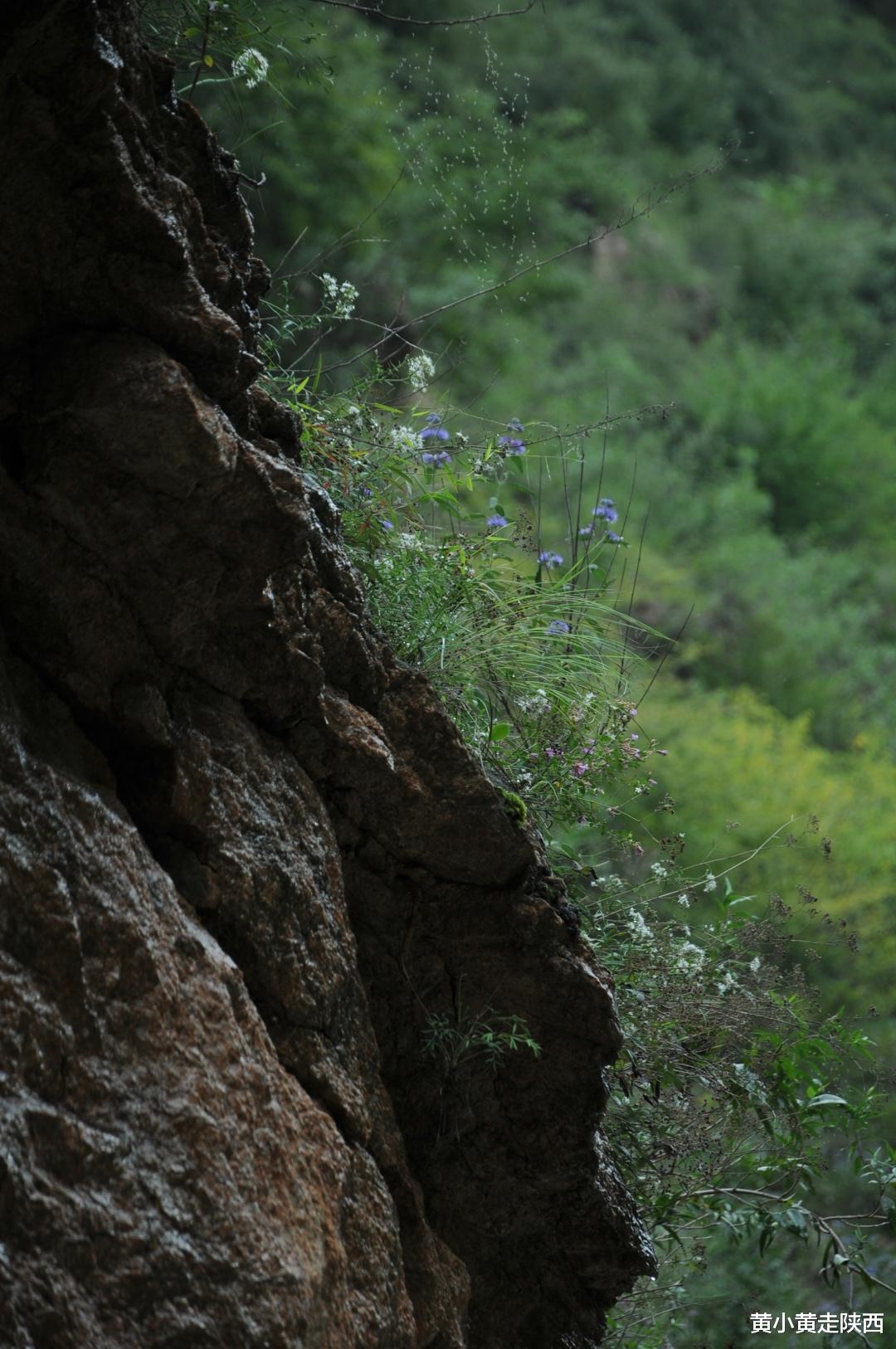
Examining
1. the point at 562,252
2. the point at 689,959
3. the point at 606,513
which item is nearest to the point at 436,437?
the point at 606,513

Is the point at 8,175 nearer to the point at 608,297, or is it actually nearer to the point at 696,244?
the point at 608,297

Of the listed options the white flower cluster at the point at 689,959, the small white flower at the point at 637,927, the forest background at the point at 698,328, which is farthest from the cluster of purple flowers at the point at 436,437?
the white flower cluster at the point at 689,959

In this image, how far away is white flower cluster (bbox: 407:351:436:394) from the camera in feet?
7.23

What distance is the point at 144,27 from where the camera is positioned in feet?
5.55

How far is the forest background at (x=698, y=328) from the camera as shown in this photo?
4527mm

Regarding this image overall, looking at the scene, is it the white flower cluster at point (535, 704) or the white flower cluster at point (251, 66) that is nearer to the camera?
the white flower cluster at point (251, 66)

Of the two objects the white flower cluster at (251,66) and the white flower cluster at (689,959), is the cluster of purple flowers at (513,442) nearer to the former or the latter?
the white flower cluster at (251,66)

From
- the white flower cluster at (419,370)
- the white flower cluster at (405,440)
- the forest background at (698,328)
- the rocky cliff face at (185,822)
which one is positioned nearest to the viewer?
the rocky cliff face at (185,822)

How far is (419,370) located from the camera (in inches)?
87.4

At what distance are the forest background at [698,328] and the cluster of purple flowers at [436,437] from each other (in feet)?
0.12

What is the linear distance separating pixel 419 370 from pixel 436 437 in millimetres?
139

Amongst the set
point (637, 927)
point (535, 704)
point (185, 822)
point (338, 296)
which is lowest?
point (185, 822)

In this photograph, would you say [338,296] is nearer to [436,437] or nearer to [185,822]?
[436,437]

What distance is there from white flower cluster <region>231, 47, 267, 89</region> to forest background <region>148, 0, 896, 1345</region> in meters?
0.48
